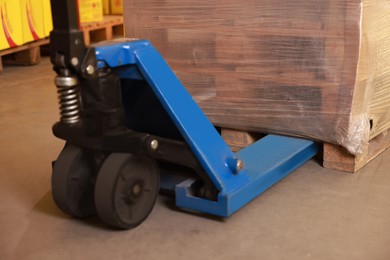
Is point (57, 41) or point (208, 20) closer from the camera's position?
point (57, 41)

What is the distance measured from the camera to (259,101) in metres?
2.54

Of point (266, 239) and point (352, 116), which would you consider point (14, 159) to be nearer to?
point (266, 239)

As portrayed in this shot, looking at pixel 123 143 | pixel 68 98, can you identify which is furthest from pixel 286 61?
pixel 68 98

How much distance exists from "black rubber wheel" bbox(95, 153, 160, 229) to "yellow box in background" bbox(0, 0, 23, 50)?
3.00 m

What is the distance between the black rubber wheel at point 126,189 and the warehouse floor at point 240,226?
0.06m

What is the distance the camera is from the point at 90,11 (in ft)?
19.5

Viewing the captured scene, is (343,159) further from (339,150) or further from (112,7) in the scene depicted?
(112,7)

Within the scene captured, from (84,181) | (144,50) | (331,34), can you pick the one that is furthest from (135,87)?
(331,34)

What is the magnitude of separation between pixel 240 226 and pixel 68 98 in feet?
2.39

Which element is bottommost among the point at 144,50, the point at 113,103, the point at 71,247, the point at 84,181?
the point at 71,247

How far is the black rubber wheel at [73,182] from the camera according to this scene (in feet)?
6.41

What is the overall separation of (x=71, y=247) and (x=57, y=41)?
663 millimetres

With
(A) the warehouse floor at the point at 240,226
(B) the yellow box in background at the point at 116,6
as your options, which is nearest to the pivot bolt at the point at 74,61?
(A) the warehouse floor at the point at 240,226

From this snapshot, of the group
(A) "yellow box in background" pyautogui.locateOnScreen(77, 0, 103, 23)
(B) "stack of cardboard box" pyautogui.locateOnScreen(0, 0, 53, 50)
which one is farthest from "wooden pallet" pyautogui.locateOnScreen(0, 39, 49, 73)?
(A) "yellow box in background" pyautogui.locateOnScreen(77, 0, 103, 23)
